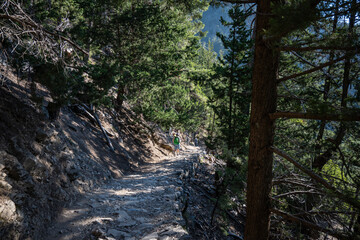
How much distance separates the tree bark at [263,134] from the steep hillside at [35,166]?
3726mm

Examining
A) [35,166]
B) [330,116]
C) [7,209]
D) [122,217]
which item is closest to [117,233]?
[122,217]

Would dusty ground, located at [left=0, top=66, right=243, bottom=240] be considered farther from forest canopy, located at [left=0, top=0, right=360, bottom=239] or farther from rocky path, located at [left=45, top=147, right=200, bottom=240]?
forest canopy, located at [left=0, top=0, right=360, bottom=239]

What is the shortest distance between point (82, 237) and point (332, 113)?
14.7ft

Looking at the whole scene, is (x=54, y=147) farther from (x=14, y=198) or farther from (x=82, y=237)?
(x=82, y=237)

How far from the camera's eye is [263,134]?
335cm

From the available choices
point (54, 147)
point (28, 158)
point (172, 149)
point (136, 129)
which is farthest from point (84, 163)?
point (172, 149)

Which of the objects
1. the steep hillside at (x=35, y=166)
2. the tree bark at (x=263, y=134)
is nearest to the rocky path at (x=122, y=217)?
the steep hillside at (x=35, y=166)

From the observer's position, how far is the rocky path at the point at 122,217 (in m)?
4.03

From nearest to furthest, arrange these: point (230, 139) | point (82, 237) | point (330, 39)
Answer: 1. point (330, 39)
2. point (82, 237)
3. point (230, 139)

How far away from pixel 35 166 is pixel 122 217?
219 cm

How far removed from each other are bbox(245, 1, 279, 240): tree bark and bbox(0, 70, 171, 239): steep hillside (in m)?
3.73

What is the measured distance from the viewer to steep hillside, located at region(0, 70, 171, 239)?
3476 millimetres

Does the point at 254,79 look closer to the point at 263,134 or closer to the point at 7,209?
the point at 263,134

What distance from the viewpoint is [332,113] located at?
2.36 meters
